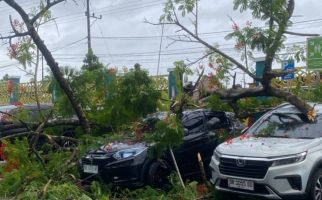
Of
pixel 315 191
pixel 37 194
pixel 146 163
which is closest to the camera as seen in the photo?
pixel 37 194

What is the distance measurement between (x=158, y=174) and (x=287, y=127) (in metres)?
2.41

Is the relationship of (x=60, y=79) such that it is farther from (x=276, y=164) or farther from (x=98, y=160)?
(x=276, y=164)

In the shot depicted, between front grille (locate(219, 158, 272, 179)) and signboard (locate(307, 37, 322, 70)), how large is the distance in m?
4.22

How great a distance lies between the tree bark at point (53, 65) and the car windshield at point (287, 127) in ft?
9.93

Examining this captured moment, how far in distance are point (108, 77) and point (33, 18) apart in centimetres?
164

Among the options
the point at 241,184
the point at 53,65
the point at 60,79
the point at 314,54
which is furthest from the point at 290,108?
the point at 53,65

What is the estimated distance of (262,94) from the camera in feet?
32.2

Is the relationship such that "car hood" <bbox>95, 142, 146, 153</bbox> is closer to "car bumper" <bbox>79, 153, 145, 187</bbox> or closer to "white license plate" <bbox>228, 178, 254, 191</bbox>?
"car bumper" <bbox>79, 153, 145, 187</bbox>

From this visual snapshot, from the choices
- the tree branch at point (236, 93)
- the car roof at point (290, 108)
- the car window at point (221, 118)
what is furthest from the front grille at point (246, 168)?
the car window at point (221, 118)

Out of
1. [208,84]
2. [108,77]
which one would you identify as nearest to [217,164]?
[208,84]

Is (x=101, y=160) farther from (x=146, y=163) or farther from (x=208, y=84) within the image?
(x=208, y=84)

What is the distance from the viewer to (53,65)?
897 cm

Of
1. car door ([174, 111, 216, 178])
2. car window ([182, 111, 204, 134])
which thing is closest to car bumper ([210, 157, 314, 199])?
car door ([174, 111, 216, 178])

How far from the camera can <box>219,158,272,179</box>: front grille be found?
792 cm
